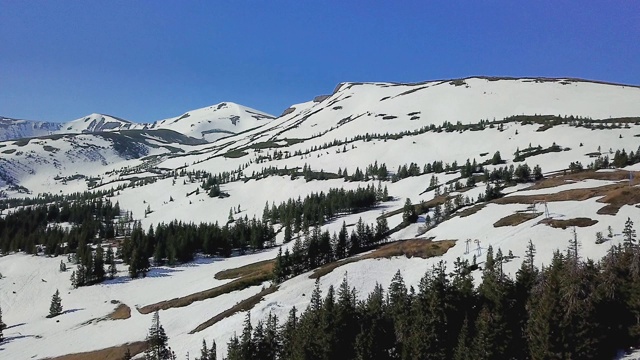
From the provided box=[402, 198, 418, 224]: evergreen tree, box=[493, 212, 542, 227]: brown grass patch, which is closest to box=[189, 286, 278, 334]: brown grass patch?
box=[493, 212, 542, 227]: brown grass patch

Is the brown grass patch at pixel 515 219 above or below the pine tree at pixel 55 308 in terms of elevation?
above

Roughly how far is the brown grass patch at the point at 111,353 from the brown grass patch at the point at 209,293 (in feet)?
64.6

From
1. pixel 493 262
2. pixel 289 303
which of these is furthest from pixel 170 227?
pixel 493 262

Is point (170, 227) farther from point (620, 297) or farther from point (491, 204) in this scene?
point (620, 297)

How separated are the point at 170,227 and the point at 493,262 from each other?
463ft

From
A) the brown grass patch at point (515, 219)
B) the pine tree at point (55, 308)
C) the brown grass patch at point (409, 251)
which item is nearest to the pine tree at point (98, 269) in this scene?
the pine tree at point (55, 308)

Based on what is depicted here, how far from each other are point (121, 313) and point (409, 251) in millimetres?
72721

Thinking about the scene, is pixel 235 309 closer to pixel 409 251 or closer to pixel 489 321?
pixel 409 251

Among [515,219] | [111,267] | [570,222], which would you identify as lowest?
[111,267]

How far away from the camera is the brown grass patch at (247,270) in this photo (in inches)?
4801

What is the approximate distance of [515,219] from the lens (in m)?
98.2

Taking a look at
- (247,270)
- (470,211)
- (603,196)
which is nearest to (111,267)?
(247,270)

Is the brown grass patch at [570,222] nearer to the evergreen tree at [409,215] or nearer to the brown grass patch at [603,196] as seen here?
the brown grass patch at [603,196]

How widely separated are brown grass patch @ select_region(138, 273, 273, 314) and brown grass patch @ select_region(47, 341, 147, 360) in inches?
775
